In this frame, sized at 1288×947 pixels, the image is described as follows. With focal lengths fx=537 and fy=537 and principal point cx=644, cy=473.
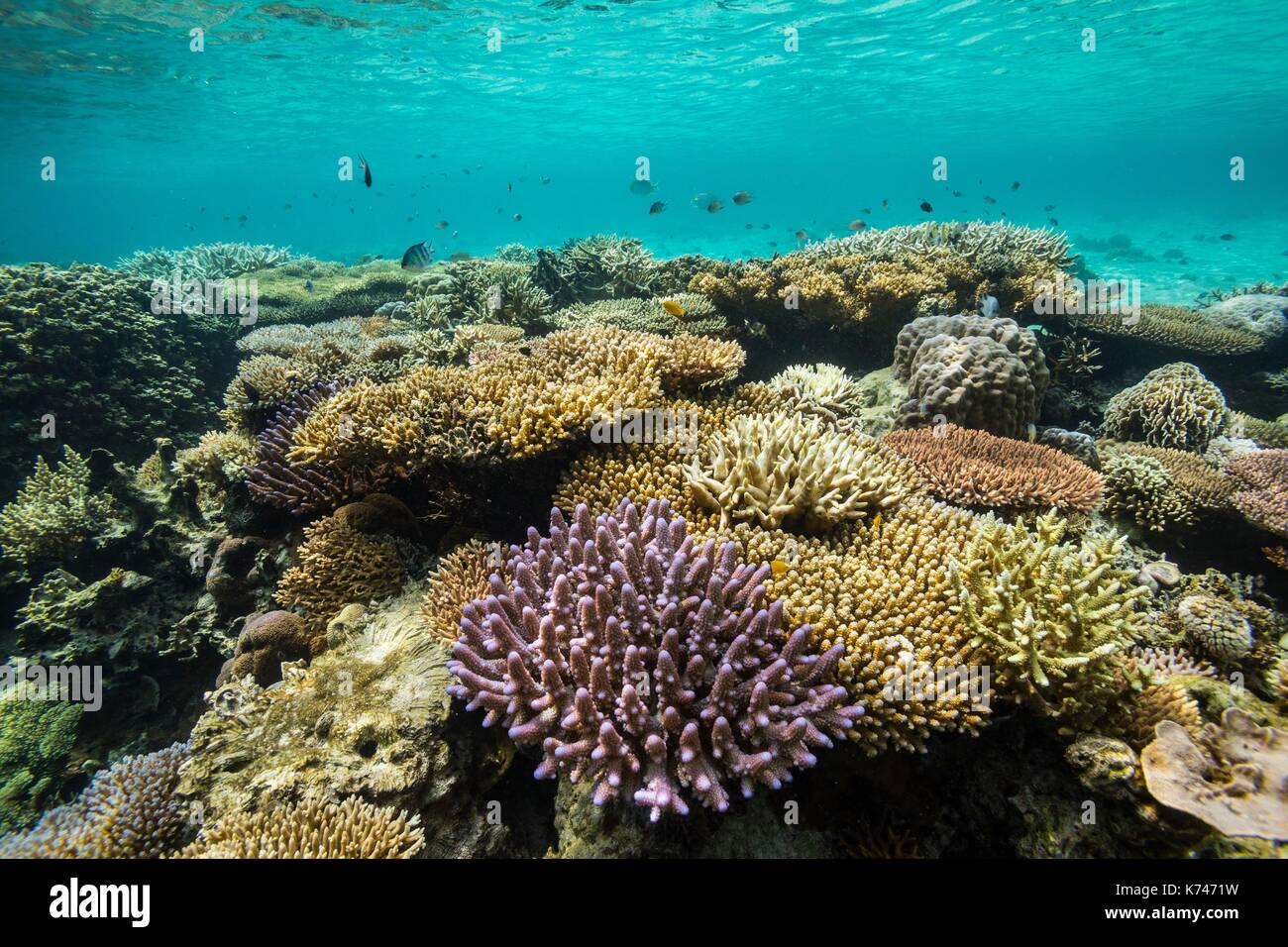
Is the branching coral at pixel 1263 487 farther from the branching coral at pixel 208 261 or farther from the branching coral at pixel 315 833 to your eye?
the branching coral at pixel 208 261

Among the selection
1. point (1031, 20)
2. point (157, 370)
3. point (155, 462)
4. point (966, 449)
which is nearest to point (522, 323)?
point (155, 462)

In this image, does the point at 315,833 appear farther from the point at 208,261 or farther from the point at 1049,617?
the point at 208,261

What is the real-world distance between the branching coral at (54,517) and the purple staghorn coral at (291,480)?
3.15 meters

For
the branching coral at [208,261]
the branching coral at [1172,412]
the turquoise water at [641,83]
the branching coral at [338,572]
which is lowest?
the branching coral at [338,572]

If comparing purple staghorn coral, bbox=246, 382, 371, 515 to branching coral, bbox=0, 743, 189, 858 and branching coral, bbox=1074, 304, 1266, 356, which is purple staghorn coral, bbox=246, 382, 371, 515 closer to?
branching coral, bbox=0, 743, 189, 858

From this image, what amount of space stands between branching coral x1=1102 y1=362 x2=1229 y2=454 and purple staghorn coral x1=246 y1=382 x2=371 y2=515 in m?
9.68

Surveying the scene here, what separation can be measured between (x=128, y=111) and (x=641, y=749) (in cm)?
5697

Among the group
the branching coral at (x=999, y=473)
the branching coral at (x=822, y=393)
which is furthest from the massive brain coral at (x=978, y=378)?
the branching coral at (x=999, y=473)

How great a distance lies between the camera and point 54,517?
6371 mm

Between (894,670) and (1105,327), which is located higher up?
(1105,327)

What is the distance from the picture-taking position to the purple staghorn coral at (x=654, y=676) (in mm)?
2510

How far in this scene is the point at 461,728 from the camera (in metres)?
3.42

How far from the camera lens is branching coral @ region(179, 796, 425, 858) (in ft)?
8.82

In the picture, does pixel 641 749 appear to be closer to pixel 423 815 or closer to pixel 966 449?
pixel 423 815
